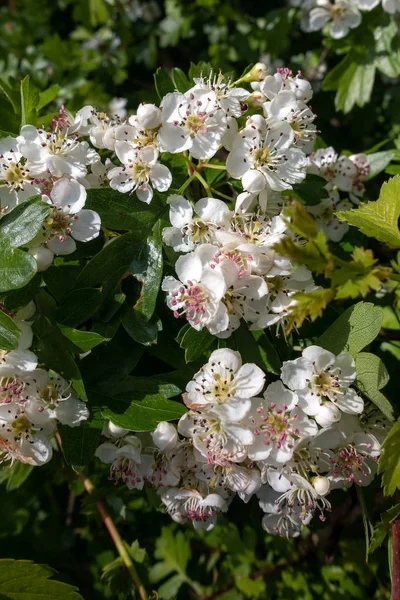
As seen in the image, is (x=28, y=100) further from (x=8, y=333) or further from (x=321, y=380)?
(x=321, y=380)

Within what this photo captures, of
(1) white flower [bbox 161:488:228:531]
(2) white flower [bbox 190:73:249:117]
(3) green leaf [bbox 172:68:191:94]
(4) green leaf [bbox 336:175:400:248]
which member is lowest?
(1) white flower [bbox 161:488:228:531]

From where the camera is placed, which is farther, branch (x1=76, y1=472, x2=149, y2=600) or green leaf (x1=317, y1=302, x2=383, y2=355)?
branch (x1=76, y1=472, x2=149, y2=600)

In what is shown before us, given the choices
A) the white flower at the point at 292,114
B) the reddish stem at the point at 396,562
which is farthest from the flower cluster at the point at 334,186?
the reddish stem at the point at 396,562

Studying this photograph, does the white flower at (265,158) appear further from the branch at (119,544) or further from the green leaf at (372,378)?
the branch at (119,544)

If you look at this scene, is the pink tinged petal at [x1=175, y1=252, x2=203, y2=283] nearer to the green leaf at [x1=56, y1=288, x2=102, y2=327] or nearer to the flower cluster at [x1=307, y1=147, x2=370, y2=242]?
the green leaf at [x1=56, y1=288, x2=102, y2=327]

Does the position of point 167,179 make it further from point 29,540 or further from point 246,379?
point 29,540

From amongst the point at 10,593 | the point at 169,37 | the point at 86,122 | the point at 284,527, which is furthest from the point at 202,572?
the point at 169,37

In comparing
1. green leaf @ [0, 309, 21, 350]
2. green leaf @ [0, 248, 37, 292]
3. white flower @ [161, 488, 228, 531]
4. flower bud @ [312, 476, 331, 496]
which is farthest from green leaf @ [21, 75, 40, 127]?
flower bud @ [312, 476, 331, 496]
